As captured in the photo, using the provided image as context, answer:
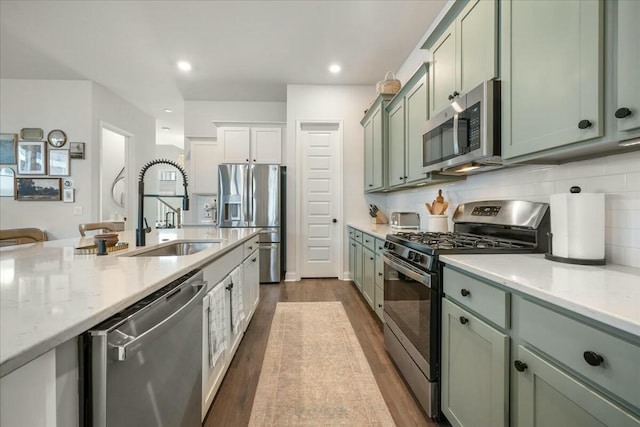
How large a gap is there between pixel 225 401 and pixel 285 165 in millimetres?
3776

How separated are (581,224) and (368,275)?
84.9 inches

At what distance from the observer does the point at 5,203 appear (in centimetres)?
435

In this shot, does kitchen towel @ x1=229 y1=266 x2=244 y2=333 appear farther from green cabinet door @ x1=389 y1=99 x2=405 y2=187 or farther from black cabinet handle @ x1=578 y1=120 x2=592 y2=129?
black cabinet handle @ x1=578 y1=120 x2=592 y2=129

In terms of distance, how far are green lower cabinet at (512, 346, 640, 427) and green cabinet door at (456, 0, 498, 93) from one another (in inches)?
54.5

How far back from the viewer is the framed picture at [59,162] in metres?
4.42

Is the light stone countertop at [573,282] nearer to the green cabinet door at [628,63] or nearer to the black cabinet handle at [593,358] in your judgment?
the black cabinet handle at [593,358]

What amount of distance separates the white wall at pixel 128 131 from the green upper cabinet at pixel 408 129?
4.48 metres

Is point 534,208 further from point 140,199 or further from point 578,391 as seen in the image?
point 140,199

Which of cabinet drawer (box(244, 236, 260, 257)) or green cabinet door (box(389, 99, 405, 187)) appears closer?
cabinet drawer (box(244, 236, 260, 257))

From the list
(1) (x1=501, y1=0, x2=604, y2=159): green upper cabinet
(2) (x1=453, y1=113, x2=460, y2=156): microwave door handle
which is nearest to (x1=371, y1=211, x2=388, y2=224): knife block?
(2) (x1=453, y1=113, x2=460, y2=156): microwave door handle

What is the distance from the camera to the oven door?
1.49 meters

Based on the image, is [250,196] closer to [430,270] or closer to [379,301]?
[379,301]

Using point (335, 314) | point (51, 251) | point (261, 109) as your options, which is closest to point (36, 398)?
point (51, 251)

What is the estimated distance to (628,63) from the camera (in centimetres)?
→ 92
